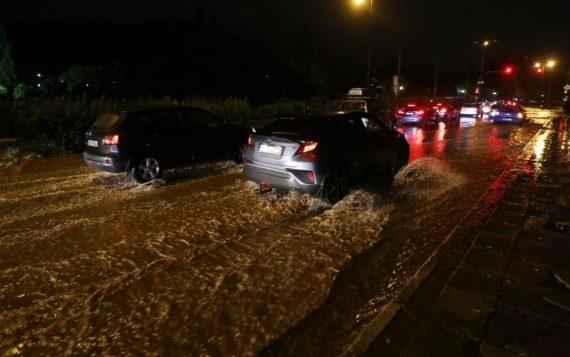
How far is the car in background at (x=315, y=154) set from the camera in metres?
6.57

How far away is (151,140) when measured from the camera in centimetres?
852

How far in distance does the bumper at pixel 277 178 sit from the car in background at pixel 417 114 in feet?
57.3

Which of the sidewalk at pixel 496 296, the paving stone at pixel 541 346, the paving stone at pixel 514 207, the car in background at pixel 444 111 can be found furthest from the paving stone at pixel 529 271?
the car in background at pixel 444 111

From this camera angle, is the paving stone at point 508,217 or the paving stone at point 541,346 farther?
the paving stone at point 508,217

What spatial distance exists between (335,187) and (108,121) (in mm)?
4758

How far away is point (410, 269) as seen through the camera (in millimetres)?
4656

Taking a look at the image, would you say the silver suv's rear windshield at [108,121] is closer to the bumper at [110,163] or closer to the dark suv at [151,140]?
the dark suv at [151,140]

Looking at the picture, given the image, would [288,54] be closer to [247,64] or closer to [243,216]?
[247,64]

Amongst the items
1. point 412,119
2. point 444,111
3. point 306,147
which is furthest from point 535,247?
point 444,111

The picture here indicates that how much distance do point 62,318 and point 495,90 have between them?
10775cm

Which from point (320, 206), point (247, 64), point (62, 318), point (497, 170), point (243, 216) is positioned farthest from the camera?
point (247, 64)

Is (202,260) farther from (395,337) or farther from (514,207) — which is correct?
(514,207)

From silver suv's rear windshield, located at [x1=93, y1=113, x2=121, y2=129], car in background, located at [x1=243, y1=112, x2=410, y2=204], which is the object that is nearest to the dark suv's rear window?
car in background, located at [x1=243, y1=112, x2=410, y2=204]

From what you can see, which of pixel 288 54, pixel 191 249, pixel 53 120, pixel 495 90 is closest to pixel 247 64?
pixel 288 54
